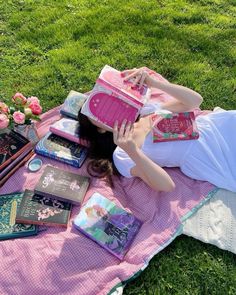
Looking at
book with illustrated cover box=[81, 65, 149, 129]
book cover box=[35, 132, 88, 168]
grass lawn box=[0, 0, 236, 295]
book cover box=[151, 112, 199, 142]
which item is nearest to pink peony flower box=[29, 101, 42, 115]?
book cover box=[35, 132, 88, 168]

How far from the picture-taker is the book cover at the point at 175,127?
11.7ft

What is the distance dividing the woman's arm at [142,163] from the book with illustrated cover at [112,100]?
0.08 meters

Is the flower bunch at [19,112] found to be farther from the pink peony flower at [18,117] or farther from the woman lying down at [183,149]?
the woman lying down at [183,149]

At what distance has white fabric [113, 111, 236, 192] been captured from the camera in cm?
360

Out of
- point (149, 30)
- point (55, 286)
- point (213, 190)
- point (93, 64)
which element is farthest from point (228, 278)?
point (149, 30)

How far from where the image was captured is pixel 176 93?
3.65m

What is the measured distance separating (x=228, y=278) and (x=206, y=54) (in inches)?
118

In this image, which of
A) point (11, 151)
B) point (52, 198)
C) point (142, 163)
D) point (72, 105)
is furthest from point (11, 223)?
point (72, 105)

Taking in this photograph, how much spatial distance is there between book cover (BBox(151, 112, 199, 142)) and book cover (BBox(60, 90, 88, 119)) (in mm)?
920

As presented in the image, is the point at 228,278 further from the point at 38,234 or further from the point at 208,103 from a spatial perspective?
the point at 208,103

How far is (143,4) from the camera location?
587 cm

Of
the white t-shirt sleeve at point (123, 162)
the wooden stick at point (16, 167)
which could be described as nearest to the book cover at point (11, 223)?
the wooden stick at point (16, 167)

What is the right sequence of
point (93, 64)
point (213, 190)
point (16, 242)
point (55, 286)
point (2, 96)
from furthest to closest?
point (93, 64) < point (2, 96) < point (213, 190) < point (16, 242) < point (55, 286)

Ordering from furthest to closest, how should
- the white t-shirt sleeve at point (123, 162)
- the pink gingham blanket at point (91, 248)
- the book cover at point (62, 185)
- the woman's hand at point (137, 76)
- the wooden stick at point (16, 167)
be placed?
the wooden stick at point (16, 167) → the white t-shirt sleeve at point (123, 162) → the book cover at point (62, 185) → the woman's hand at point (137, 76) → the pink gingham blanket at point (91, 248)
